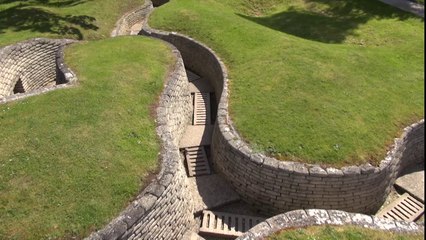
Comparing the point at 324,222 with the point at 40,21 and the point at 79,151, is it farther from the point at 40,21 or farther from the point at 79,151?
the point at 40,21

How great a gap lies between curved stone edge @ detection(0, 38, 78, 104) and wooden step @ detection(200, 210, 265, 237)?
805 centimetres

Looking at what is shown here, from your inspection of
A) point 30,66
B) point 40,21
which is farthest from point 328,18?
point 30,66

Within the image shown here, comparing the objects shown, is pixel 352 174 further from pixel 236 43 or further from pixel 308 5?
pixel 308 5

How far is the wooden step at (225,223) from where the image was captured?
13.8m

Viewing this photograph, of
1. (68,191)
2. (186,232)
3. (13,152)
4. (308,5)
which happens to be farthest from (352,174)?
(308,5)

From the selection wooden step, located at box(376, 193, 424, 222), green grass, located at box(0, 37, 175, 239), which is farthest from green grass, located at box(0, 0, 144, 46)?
wooden step, located at box(376, 193, 424, 222)

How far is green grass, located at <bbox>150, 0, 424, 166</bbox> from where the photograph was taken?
14.7 metres

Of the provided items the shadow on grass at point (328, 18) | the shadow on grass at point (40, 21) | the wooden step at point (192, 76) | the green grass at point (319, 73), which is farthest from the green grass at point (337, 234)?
the shadow on grass at point (40, 21)

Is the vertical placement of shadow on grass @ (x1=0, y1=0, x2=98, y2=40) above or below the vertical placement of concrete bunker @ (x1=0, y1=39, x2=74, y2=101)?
above

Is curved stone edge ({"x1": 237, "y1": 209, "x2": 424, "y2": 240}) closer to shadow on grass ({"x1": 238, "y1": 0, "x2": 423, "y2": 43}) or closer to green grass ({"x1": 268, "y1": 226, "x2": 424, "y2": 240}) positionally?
green grass ({"x1": 268, "y1": 226, "x2": 424, "y2": 240})

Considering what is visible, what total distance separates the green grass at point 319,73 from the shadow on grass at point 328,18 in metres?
0.06

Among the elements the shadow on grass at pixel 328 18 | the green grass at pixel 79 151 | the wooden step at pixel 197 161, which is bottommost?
the wooden step at pixel 197 161

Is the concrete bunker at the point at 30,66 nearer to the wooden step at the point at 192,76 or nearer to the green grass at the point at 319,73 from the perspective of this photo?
the green grass at the point at 319,73

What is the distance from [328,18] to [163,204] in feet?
57.3
